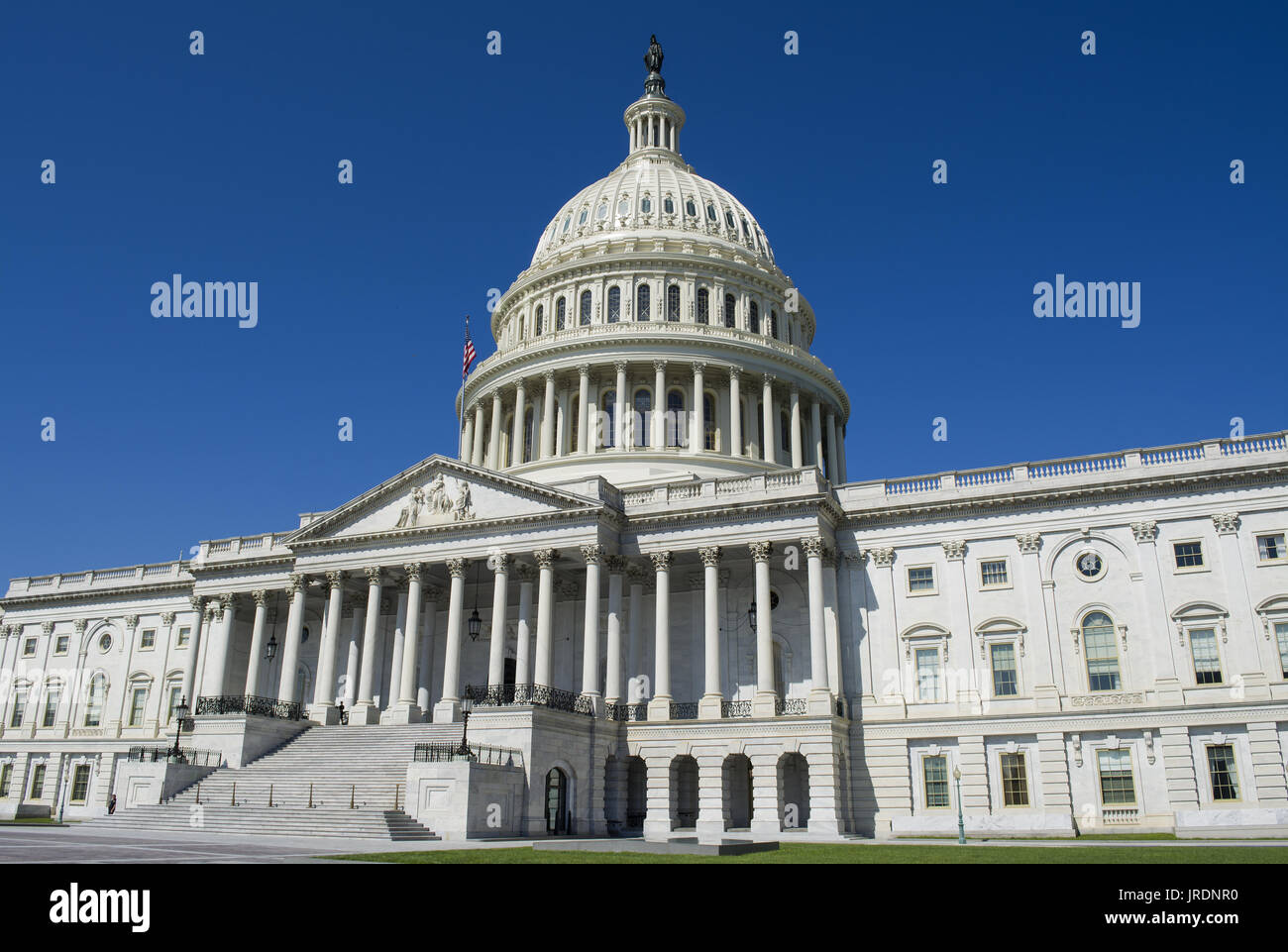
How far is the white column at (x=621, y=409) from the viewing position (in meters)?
65.8

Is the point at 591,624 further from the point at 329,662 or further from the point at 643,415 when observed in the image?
the point at 643,415

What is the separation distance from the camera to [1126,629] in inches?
1698

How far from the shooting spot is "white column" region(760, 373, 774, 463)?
6642 centimetres

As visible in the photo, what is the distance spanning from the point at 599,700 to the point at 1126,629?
22688 mm

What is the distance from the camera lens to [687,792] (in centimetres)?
4797

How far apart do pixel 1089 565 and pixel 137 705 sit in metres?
56.3

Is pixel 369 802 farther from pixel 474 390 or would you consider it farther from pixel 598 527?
pixel 474 390

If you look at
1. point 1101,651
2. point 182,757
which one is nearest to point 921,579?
point 1101,651

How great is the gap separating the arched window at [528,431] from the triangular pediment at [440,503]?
18293 millimetres

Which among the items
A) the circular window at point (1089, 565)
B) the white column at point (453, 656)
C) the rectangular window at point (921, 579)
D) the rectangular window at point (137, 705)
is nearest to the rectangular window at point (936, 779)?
the rectangular window at point (921, 579)

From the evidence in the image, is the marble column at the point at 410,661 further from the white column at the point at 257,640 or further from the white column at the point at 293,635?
the white column at the point at 257,640

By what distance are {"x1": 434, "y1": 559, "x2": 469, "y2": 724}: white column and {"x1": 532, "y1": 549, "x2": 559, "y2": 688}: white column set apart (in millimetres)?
3684

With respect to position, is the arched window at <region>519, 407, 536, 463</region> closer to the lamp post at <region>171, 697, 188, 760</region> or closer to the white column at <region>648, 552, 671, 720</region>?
the white column at <region>648, 552, 671, 720</region>

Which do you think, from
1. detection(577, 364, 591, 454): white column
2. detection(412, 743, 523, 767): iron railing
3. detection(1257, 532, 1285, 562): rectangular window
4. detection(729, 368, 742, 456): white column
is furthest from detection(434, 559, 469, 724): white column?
detection(1257, 532, 1285, 562): rectangular window
